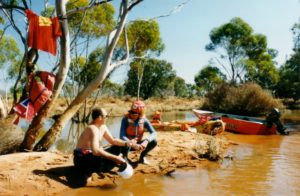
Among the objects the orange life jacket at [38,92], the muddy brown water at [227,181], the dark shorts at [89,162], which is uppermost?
the orange life jacket at [38,92]

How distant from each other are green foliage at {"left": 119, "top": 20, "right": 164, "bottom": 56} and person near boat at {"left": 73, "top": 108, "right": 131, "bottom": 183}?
18.6 m

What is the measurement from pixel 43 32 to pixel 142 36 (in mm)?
17632

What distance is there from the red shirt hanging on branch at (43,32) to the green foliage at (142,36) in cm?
1616

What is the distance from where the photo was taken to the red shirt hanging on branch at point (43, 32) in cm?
737

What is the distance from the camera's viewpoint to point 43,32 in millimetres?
7512

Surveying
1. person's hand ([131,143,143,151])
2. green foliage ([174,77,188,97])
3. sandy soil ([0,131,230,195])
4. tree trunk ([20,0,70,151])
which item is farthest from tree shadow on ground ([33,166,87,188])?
green foliage ([174,77,188,97])

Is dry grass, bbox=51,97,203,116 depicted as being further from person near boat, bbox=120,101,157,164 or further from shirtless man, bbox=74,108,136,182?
shirtless man, bbox=74,108,136,182

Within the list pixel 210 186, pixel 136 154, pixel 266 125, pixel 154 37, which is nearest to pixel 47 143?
pixel 136 154

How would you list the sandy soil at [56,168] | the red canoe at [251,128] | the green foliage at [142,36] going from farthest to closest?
the green foliage at [142,36] → the red canoe at [251,128] → the sandy soil at [56,168]

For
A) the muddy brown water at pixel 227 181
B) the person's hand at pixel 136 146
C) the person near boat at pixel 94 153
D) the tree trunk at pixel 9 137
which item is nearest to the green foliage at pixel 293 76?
the muddy brown water at pixel 227 181

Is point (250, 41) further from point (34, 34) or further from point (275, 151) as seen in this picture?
point (34, 34)

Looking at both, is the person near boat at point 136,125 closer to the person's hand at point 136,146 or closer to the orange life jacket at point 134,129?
the orange life jacket at point 134,129

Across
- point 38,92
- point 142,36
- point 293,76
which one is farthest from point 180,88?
point 38,92

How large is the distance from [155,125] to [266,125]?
5102 millimetres
